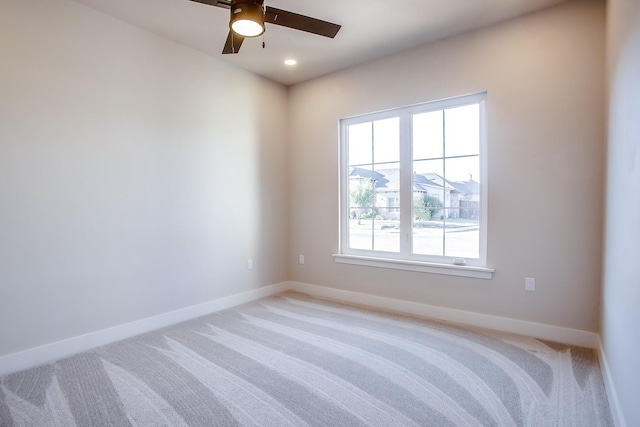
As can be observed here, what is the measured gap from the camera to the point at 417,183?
3541mm

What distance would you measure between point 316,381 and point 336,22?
9.51ft

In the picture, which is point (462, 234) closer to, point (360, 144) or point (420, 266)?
point (420, 266)

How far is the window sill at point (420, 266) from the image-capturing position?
10.2 ft

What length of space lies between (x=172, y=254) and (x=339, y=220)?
1.91m

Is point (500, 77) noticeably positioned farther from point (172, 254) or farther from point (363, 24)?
point (172, 254)

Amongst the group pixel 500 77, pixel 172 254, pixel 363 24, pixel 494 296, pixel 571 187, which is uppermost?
pixel 363 24

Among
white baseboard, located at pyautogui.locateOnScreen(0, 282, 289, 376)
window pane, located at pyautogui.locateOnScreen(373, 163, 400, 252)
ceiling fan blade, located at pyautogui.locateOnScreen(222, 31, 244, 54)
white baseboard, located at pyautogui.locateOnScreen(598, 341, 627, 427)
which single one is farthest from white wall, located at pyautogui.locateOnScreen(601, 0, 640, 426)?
white baseboard, located at pyautogui.locateOnScreen(0, 282, 289, 376)

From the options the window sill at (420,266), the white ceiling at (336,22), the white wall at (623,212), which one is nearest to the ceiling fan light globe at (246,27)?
the white ceiling at (336,22)

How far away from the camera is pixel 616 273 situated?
6.34ft

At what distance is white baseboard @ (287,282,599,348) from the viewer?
2.70 m

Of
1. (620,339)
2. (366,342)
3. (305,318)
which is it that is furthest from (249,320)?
(620,339)

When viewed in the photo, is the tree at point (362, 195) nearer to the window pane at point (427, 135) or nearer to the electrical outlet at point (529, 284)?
the window pane at point (427, 135)

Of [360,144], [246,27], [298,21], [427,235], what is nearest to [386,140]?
[360,144]

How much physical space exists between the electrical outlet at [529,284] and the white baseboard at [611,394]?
2.01ft
